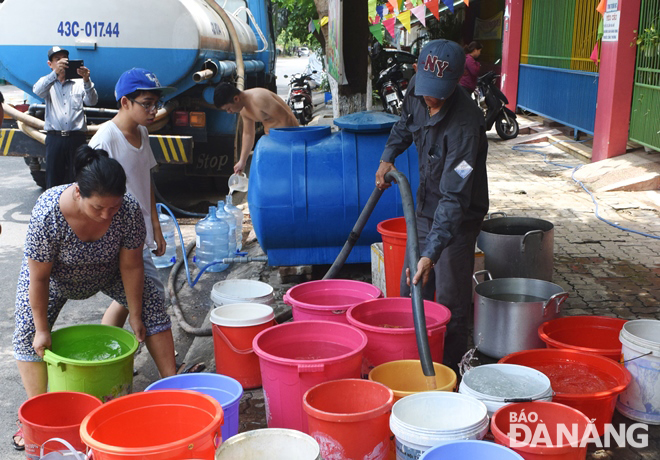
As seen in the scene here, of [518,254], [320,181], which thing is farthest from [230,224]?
[518,254]

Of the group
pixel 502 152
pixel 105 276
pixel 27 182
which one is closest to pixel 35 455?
pixel 105 276

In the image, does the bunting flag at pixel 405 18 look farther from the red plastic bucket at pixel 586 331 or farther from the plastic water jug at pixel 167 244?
the red plastic bucket at pixel 586 331

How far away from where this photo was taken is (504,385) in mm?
3061

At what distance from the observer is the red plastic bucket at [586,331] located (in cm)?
382

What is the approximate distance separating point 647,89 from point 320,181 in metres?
5.57

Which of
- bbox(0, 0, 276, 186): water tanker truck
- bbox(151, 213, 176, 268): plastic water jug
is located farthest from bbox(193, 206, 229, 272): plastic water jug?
bbox(0, 0, 276, 186): water tanker truck

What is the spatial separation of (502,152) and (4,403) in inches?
383

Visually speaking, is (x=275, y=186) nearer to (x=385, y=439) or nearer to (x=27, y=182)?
(x=385, y=439)

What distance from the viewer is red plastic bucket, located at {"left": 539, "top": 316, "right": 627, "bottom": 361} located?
3816 millimetres

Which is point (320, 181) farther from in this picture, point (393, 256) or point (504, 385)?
point (504, 385)

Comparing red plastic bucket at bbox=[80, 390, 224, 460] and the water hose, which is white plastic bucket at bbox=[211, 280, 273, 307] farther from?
red plastic bucket at bbox=[80, 390, 224, 460]

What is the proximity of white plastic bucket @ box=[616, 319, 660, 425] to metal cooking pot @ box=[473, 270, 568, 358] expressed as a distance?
515mm

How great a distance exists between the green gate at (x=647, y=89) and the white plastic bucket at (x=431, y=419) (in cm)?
680

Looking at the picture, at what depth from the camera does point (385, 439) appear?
9.28 ft
